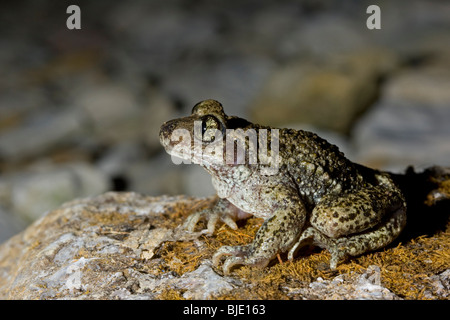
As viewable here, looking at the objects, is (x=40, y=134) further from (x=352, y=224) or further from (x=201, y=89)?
(x=352, y=224)

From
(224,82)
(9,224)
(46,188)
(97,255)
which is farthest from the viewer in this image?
(224,82)

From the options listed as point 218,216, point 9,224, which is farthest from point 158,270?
point 9,224

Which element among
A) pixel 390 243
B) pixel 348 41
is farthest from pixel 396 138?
pixel 390 243

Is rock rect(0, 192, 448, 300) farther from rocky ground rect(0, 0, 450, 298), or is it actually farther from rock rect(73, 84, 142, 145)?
rock rect(73, 84, 142, 145)

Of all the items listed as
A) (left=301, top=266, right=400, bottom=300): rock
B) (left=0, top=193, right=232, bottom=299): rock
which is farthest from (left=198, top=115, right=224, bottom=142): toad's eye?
(left=301, top=266, right=400, bottom=300): rock

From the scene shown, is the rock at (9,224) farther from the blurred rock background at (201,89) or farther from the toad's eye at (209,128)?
the toad's eye at (209,128)
